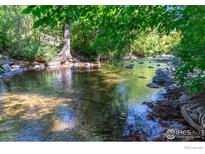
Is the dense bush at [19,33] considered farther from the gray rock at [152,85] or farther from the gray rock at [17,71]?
the gray rock at [152,85]

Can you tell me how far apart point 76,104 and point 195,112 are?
173cm

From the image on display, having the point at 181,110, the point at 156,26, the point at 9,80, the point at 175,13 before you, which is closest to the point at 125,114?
the point at 181,110

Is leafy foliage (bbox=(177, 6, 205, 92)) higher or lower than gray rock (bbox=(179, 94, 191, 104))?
higher

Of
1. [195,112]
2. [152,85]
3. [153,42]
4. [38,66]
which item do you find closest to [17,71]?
[38,66]

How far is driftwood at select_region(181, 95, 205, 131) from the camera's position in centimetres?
294

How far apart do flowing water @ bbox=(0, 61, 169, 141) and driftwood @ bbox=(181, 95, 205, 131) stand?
1.32 ft

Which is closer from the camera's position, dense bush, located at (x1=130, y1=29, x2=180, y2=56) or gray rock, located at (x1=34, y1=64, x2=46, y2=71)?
dense bush, located at (x1=130, y1=29, x2=180, y2=56)

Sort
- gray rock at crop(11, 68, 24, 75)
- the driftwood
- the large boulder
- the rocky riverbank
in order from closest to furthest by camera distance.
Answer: the driftwood < the large boulder < the rocky riverbank < gray rock at crop(11, 68, 24, 75)

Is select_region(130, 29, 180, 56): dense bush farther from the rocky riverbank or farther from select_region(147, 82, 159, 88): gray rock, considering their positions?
the rocky riverbank

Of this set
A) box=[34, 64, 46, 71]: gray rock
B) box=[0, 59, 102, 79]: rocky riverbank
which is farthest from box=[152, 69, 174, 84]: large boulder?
box=[34, 64, 46, 71]: gray rock

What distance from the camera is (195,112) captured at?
3408 mm

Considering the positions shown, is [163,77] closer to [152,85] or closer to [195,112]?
[152,85]

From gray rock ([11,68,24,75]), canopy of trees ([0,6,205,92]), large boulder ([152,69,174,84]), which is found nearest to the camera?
canopy of trees ([0,6,205,92])
